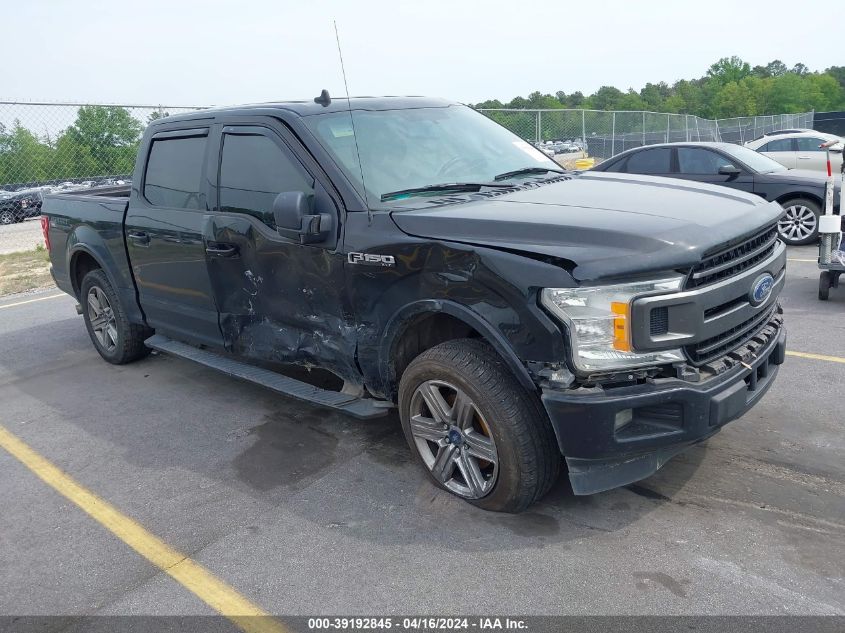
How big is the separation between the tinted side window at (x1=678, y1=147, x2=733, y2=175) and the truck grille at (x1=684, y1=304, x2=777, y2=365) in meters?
7.66

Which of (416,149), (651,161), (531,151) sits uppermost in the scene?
(416,149)

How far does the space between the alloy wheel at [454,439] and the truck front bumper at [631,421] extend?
Answer: 431mm

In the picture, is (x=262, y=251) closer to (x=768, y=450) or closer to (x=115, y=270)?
(x=115, y=270)

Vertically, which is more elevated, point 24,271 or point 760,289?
point 760,289

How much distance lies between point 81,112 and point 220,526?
1342cm

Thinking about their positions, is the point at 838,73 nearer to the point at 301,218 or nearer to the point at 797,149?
the point at 797,149

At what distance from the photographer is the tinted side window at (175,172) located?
4973mm

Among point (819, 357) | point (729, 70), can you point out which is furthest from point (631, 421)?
point (729, 70)

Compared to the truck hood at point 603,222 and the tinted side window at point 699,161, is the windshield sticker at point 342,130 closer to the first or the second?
the truck hood at point 603,222

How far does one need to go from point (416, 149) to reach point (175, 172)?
6.30 feet

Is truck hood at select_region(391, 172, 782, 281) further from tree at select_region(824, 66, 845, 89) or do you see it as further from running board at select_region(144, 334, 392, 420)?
tree at select_region(824, 66, 845, 89)

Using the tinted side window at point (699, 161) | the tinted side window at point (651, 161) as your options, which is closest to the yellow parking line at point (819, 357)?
the tinted side window at point (699, 161)

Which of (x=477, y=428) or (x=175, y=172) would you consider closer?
(x=477, y=428)

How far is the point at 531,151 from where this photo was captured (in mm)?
5008
